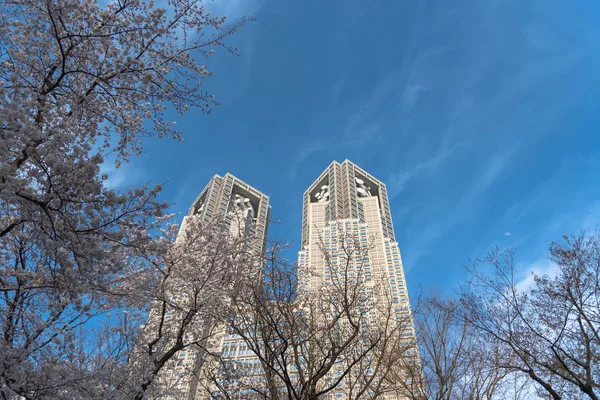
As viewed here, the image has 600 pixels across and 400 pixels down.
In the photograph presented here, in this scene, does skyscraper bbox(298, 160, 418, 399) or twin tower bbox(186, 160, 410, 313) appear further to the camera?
twin tower bbox(186, 160, 410, 313)

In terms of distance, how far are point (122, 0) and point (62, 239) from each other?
12.3ft

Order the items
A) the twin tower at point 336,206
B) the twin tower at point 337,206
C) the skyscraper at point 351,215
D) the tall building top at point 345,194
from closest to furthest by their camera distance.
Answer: the skyscraper at point 351,215 < the twin tower at point 336,206 < the twin tower at point 337,206 < the tall building top at point 345,194

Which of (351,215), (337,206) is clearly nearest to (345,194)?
(337,206)

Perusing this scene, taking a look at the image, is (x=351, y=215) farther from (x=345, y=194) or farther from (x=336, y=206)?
(x=345, y=194)

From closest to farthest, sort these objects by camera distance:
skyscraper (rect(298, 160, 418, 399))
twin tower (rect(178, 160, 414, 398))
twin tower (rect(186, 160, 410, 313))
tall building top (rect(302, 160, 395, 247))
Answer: skyscraper (rect(298, 160, 418, 399)), twin tower (rect(178, 160, 414, 398)), twin tower (rect(186, 160, 410, 313)), tall building top (rect(302, 160, 395, 247))

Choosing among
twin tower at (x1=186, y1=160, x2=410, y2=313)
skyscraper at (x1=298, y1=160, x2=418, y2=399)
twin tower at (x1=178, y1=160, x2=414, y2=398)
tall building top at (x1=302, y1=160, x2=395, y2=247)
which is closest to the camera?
skyscraper at (x1=298, y1=160, x2=418, y2=399)

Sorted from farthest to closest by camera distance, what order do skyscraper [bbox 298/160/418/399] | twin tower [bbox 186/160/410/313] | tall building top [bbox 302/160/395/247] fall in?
tall building top [bbox 302/160/395/247] < twin tower [bbox 186/160/410/313] < skyscraper [bbox 298/160/418/399]

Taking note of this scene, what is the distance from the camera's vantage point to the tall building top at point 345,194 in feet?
260

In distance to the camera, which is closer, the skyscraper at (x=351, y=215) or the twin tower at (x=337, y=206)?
the skyscraper at (x=351, y=215)

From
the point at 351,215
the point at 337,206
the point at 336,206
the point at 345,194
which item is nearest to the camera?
the point at 351,215

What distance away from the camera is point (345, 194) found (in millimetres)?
84625

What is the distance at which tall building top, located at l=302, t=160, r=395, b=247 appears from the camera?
79.3m

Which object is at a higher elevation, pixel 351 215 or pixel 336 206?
pixel 336 206

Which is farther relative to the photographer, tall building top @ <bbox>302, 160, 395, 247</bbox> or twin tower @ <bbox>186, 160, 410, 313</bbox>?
tall building top @ <bbox>302, 160, 395, 247</bbox>
